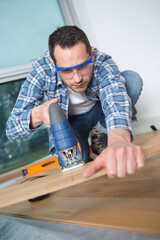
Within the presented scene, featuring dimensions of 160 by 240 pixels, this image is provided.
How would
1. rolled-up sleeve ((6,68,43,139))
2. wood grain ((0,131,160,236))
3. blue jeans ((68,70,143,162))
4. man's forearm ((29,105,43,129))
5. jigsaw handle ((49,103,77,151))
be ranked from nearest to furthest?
wood grain ((0,131,160,236)) < jigsaw handle ((49,103,77,151)) < man's forearm ((29,105,43,129)) < rolled-up sleeve ((6,68,43,139)) < blue jeans ((68,70,143,162))

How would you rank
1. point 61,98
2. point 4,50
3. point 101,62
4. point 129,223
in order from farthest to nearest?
point 4,50 → point 61,98 → point 101,62 → point 129,223

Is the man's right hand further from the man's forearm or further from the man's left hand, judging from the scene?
the man's left hand

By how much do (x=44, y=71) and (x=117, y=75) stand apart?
0.53m

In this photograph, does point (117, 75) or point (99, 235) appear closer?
point (99, 235)

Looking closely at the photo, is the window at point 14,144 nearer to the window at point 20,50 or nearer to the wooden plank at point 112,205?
the window at point 20,50

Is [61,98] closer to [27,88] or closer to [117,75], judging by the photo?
[27,88]

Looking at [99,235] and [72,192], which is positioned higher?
[99,235]

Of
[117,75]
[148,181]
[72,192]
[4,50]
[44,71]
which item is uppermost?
[4,50]

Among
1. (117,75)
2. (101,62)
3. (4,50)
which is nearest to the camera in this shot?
(117,75)

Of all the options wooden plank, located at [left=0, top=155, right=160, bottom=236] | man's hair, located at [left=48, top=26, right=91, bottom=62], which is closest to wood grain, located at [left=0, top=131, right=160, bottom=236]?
wooden plank, located at [left=0, top=155, right=160, bottom=236]

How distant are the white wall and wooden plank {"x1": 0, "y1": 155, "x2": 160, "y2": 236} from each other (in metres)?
1.59

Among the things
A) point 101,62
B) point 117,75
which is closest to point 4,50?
point 101,62

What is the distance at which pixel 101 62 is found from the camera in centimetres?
155

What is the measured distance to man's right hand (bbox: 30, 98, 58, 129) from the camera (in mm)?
1163
